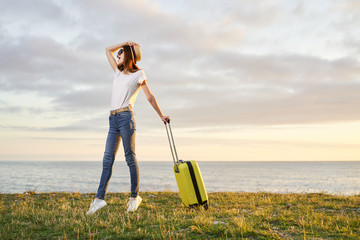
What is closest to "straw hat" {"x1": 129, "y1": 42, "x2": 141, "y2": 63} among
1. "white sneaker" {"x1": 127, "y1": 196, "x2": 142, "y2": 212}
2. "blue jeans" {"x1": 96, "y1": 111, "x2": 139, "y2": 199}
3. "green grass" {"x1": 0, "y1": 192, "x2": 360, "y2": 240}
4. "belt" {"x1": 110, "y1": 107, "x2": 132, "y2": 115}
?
"belt" {"x1": 110, "y1": 107, "x2": 132, "y2": 115}

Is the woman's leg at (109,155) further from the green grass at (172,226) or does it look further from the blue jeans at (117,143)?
the green grass at (172,226)

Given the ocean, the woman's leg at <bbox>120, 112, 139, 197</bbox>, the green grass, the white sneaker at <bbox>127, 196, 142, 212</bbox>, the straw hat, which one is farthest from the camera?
the ocean

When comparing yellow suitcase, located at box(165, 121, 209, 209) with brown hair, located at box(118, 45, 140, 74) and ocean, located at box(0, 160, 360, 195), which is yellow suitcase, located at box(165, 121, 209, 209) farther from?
ocean, located at box(0, 160, 360, 195)

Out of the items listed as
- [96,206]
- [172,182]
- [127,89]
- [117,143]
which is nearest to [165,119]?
[127,89]

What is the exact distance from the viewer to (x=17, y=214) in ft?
15.6

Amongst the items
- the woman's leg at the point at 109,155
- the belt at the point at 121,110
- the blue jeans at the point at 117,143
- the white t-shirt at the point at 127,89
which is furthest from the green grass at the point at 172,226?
the white t-shirt at the point at 127,89

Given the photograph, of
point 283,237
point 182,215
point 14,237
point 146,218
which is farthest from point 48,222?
point 283,237

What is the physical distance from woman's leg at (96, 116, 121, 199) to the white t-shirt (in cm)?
33

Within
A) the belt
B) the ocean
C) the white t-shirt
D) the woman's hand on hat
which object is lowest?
the ocean

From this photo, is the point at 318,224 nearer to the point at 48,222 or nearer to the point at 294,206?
the point at 294,206

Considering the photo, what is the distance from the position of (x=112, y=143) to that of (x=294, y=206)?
4.04 m

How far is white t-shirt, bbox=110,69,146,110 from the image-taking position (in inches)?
200

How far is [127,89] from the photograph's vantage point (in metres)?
5.07

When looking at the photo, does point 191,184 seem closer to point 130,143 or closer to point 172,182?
point 130,143
